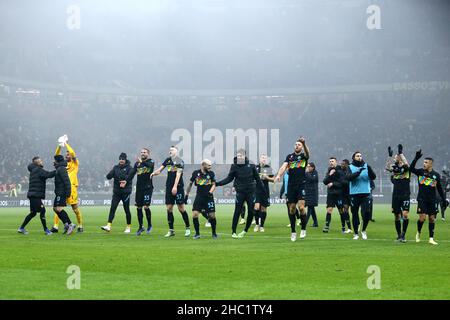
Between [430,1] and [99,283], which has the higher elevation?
[430,1]

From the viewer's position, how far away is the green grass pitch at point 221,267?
1007 centimetres

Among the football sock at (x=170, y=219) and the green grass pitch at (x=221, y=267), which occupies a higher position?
the football sock at (x=170, y=219)

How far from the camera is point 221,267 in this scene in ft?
42.7

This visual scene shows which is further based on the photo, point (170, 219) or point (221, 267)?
point (170, 219)

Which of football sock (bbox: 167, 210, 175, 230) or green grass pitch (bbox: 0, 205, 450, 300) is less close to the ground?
football sock (bbox: 167, 210, 175, 230)

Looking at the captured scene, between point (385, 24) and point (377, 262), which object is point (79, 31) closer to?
point (385, 24)

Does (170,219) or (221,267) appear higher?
(170,219)

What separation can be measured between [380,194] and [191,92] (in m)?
27.7

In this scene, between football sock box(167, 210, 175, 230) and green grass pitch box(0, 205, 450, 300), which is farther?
football sock box(167, 210, 175, 230)

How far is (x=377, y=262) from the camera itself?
1391 centimetres

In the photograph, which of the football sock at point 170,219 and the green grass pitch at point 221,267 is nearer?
the green grass pitch at point 221,267

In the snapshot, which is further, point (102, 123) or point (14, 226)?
point (102, 123)

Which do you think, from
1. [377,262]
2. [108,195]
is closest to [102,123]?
[108,195]

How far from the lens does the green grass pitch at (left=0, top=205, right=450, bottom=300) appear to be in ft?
33.0
